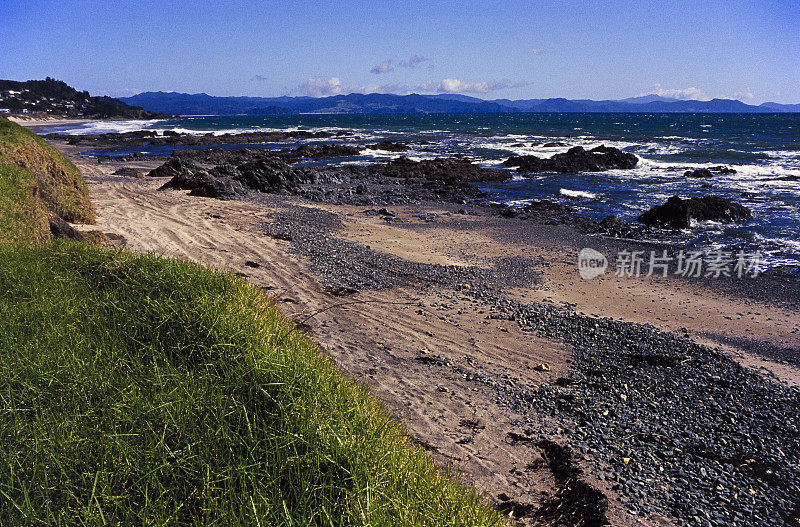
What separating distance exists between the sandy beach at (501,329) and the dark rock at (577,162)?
17227mm

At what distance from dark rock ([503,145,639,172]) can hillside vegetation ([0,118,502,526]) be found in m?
29.3

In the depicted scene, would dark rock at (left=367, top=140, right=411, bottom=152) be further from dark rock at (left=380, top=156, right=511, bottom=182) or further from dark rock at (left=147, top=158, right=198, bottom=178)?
dark rock at (left=147, top=158, right=198, bottom=178)

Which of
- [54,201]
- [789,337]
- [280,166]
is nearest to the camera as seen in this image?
[789,337]

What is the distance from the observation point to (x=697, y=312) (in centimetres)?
937

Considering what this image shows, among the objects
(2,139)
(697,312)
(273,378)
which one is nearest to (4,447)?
(273,378)

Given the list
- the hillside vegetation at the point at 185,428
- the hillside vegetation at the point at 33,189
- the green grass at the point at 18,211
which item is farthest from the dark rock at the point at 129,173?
the hillside vegetation at the point at 185,428

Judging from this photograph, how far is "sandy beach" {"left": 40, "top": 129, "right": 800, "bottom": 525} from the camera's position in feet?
15.8

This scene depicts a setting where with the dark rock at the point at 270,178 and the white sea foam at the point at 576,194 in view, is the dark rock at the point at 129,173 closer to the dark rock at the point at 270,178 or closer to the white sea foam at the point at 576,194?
the dark rock at the point at 270,178

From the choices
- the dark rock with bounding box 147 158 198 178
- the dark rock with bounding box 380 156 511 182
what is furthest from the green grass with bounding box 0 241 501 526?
the dark rock with bounding box 380 156 511 182

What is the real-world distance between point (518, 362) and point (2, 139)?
11282mm

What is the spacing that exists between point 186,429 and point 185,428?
0.04 feet

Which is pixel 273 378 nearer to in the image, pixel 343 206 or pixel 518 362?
pixel 518 362

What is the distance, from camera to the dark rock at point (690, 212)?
17.0 m

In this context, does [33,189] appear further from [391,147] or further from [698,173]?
[391,147]
